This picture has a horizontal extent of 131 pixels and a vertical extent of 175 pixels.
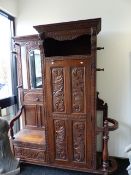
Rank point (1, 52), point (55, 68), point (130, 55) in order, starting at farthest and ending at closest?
point (1, 52)
point (130, 55)
point (55, 68)

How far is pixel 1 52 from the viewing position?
2.87m

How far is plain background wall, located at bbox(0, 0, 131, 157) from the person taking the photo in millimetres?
2529

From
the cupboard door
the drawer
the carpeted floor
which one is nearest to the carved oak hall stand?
the carpeted floor

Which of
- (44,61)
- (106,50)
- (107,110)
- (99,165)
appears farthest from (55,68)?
(99,165)

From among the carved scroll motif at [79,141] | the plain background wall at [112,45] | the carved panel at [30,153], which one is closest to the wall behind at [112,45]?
the plain background wall at [112,45]

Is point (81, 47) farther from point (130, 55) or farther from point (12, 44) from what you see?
point (12, 44)

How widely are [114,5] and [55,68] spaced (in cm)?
128

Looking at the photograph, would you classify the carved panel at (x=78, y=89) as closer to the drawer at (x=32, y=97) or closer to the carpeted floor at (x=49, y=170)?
the drawer at (x=32, y=97)

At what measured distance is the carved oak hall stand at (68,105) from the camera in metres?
2.19

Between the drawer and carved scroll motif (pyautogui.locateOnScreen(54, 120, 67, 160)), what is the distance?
0.59m

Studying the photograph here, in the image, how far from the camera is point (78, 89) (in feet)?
7.38

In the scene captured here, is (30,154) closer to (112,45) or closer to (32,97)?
(32,97)

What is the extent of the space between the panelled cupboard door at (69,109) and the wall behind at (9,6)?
1150 millimetres

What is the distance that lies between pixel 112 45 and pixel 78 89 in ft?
2.95
